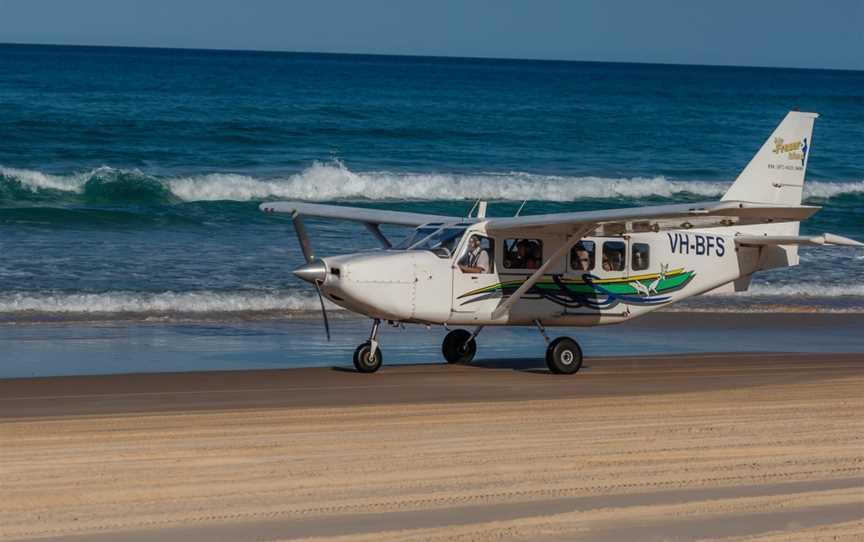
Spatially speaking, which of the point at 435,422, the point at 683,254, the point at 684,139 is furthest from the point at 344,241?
the point at 684,139

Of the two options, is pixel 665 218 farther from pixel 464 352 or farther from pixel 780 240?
pixel 464 352

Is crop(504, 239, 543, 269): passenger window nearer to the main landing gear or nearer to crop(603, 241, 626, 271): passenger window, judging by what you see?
the main landing gear

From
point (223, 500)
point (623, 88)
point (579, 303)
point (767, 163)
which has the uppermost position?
point (623, 88)

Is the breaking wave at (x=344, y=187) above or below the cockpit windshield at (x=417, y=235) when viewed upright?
A: above

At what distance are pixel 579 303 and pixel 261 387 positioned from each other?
3568 mm

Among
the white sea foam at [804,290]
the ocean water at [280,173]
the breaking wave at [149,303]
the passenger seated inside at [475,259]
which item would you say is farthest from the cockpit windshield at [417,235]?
the white sea foam at [804,290]

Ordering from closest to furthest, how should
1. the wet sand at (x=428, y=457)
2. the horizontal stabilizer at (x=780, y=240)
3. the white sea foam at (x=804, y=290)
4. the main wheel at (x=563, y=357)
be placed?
1. the wet sand at (x=428, y=457)
2. the main wheel at (x=563, y=357)
3. the horizontal stabilizer at (x=780, y=240)
4. the white sea foam at (x=804, y=290)

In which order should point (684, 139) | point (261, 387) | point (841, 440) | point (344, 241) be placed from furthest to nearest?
point (684, 139) < point (344, 241) < point (261, 387) < point (841, 440)

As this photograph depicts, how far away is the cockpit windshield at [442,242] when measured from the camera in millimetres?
14031

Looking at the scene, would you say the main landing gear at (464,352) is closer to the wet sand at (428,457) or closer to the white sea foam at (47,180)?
the wet sand at (428,457)

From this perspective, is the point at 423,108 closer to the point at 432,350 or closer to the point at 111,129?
the point at 111,129

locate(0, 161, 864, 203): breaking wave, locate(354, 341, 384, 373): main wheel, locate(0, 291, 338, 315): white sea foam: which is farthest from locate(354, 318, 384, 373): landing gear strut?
locate(0, 161, 864, 203): breaking wave

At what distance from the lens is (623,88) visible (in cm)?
10025

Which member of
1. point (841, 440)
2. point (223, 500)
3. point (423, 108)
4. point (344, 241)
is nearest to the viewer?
point (223, 500)
